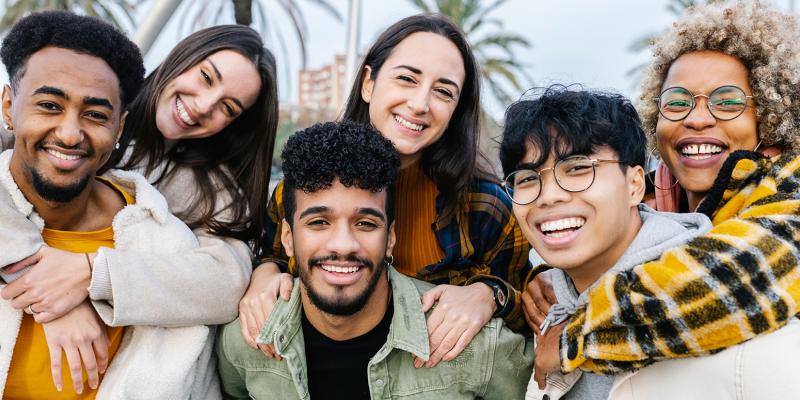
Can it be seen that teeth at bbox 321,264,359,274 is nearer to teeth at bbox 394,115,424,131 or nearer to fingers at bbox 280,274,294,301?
fingers at bbox 280,274,294,301

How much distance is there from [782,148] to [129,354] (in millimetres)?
3334

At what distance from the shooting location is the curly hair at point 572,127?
2.99m

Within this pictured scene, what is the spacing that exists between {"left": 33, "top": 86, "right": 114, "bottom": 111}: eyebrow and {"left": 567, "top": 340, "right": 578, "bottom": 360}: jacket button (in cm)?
241

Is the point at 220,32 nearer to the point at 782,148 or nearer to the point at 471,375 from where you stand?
the point at 471,375

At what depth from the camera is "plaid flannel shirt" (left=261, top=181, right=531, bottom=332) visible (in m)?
3.99

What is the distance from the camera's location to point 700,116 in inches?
127

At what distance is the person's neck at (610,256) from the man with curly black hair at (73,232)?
1.89 meters

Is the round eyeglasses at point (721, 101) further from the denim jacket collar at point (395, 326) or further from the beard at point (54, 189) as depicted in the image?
the beard at point (54, 189)

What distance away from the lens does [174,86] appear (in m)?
4.21

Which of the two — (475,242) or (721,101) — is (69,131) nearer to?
(475,242)

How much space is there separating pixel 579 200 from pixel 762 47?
4.04ft

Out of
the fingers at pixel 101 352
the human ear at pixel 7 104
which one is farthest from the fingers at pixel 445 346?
the human ear at pixel 7 104

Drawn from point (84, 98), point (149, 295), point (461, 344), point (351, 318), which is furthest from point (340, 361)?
point (84, 98)

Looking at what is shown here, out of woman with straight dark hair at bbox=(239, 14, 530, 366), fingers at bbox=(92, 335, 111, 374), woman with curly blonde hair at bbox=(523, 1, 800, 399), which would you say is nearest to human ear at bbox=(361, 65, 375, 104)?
woman with straight dark hair at bbox=(239, 14, 530, 366)
